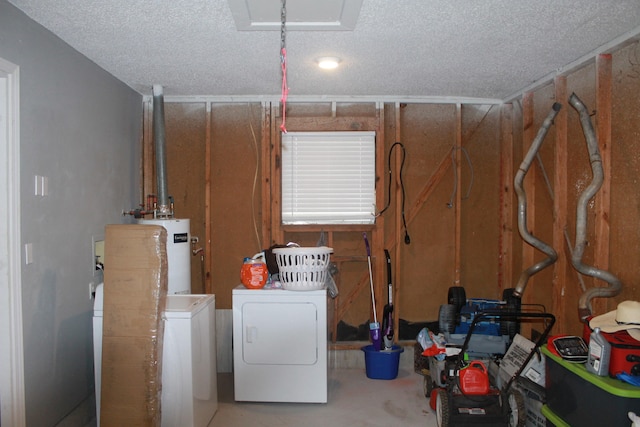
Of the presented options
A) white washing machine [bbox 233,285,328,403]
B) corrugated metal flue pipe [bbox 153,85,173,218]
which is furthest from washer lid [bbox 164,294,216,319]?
corrugated metal flue pipe [bbox 153,85,173,218]

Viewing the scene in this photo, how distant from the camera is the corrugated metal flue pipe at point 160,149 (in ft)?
12.6

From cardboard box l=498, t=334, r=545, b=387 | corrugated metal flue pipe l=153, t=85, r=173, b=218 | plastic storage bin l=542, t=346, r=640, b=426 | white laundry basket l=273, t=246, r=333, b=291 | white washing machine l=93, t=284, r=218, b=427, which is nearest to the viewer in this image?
plastic storage bin l=542, t=346, r=640, b=426

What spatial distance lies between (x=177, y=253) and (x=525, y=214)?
2.79m

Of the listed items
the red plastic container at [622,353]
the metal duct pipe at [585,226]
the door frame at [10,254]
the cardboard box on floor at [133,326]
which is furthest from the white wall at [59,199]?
the metal duct pipe at [585,226]

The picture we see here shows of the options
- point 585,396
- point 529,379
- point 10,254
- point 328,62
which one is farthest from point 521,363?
point 10,254

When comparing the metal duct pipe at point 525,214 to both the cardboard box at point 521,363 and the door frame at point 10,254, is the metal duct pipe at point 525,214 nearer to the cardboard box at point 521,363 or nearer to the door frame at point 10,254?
the cardboard box at point 521,363

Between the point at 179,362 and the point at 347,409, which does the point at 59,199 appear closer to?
the point at 179,362

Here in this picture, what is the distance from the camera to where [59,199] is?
111 inches

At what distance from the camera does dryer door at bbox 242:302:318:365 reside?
341 cm

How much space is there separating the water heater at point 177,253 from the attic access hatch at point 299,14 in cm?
167

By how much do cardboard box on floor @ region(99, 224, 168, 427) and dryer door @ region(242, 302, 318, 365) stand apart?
2.82ft

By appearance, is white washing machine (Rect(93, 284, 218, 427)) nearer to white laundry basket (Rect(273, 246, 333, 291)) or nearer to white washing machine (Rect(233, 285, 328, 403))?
white washing machine (Rect(233, 285, 328, 403))

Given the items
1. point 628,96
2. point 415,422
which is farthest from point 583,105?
point 415,422

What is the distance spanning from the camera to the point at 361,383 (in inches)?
155
